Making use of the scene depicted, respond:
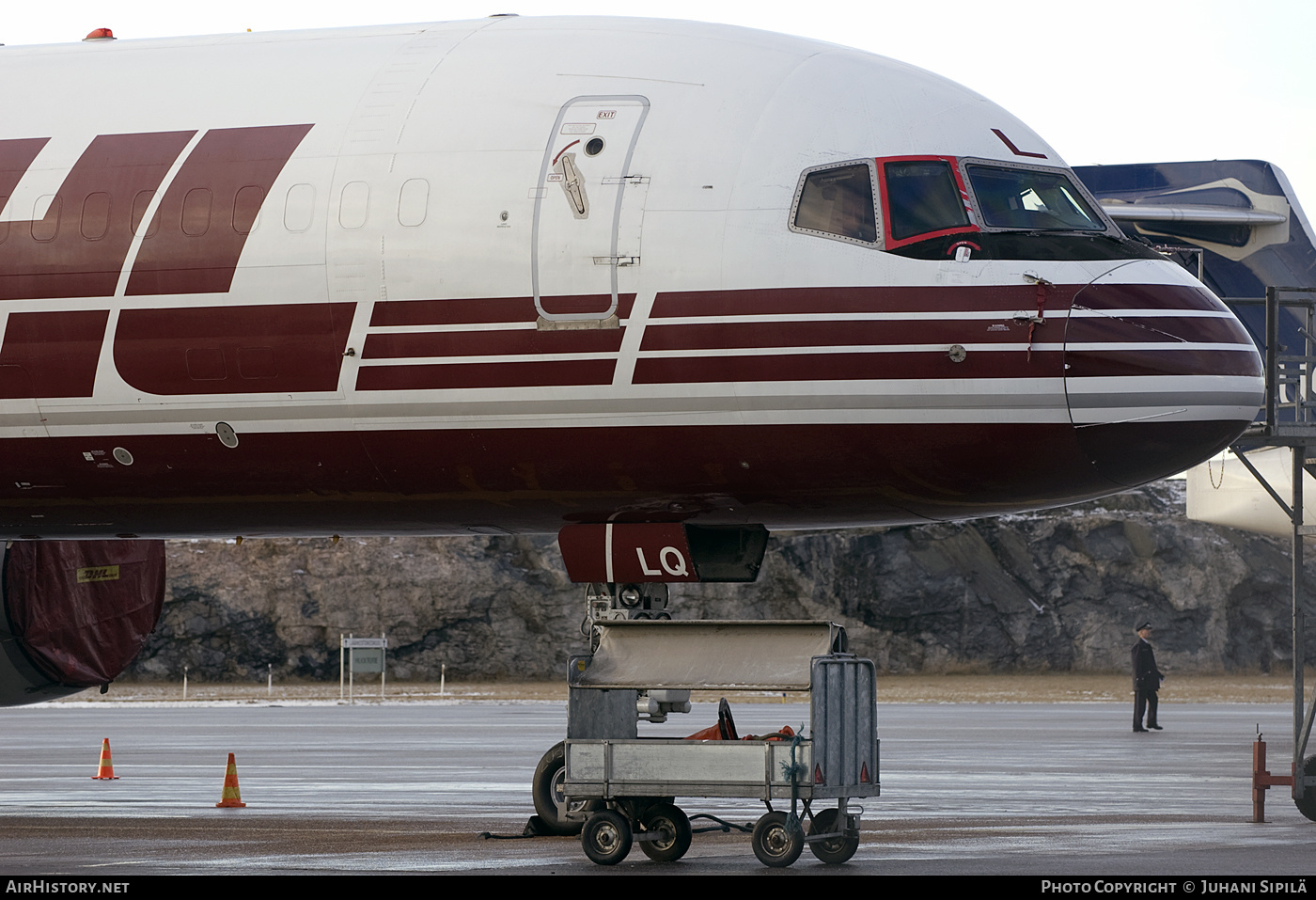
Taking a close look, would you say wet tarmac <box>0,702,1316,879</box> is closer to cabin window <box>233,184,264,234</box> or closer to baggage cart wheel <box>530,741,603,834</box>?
baggage cart wheel <box>530,741,603,834</box>

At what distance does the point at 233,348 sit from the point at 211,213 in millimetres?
1202

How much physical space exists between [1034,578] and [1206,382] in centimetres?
7408

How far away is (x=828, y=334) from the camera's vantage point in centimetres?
1338

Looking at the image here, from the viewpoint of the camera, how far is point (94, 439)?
14961mm

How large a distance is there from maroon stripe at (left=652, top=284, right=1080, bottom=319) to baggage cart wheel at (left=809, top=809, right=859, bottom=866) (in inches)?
170

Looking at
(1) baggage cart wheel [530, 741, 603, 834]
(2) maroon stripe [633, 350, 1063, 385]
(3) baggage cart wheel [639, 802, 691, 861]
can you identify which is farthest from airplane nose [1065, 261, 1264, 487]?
(1) baggage cart wheel [530, 741, 603, 834]

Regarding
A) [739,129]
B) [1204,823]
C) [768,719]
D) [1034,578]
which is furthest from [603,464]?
[1034,578]

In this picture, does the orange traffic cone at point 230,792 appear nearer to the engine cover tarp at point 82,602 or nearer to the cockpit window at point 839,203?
the engine cover tarp at point 82,602

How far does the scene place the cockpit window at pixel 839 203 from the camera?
13664 mm

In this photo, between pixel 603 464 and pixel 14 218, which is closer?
pixel 603 464

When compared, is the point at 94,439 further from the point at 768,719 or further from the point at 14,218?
the point at 768,719

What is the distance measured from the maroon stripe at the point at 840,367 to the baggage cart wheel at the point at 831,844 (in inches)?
151

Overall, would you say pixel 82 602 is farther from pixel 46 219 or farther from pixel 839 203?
pixel 839 203

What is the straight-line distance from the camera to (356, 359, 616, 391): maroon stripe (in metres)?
13.8
